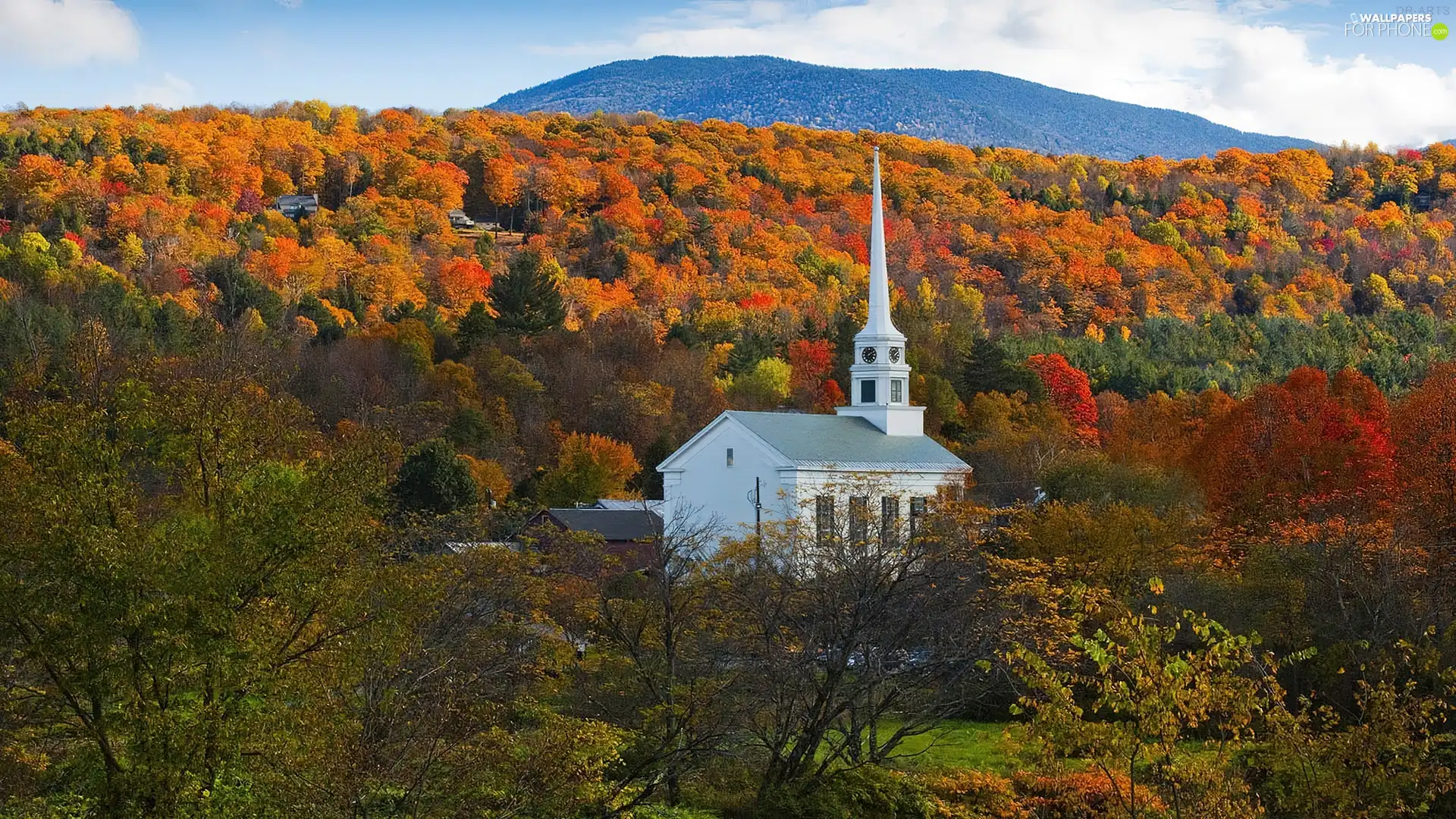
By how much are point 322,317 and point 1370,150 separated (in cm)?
12540

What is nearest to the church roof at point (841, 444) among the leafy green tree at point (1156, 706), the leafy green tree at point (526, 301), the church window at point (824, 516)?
the church window at point (824, 516)

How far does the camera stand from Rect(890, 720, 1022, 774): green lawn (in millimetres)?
29031

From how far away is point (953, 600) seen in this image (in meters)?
33.0

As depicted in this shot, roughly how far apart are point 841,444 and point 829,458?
1363mm

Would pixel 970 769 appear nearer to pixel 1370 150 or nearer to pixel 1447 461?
pixel 1447 461

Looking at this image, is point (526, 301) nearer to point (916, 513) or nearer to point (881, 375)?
point (881, 375)

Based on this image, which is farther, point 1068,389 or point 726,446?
point 1068,389

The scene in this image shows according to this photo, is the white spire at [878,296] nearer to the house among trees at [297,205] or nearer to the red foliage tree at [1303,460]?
the red foliage tree at [1303,460]

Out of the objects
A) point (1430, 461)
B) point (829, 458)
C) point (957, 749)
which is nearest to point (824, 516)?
point (829, 458)

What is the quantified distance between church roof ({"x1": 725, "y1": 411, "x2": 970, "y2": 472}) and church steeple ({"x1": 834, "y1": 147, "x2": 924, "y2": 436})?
2.83 ft

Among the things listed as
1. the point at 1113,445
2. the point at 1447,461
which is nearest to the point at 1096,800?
the point at 1447,461

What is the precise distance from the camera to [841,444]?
174 feet

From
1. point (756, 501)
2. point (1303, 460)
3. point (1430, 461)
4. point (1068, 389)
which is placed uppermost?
point (1068, 389)

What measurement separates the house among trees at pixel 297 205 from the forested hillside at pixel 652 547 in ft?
8.63
